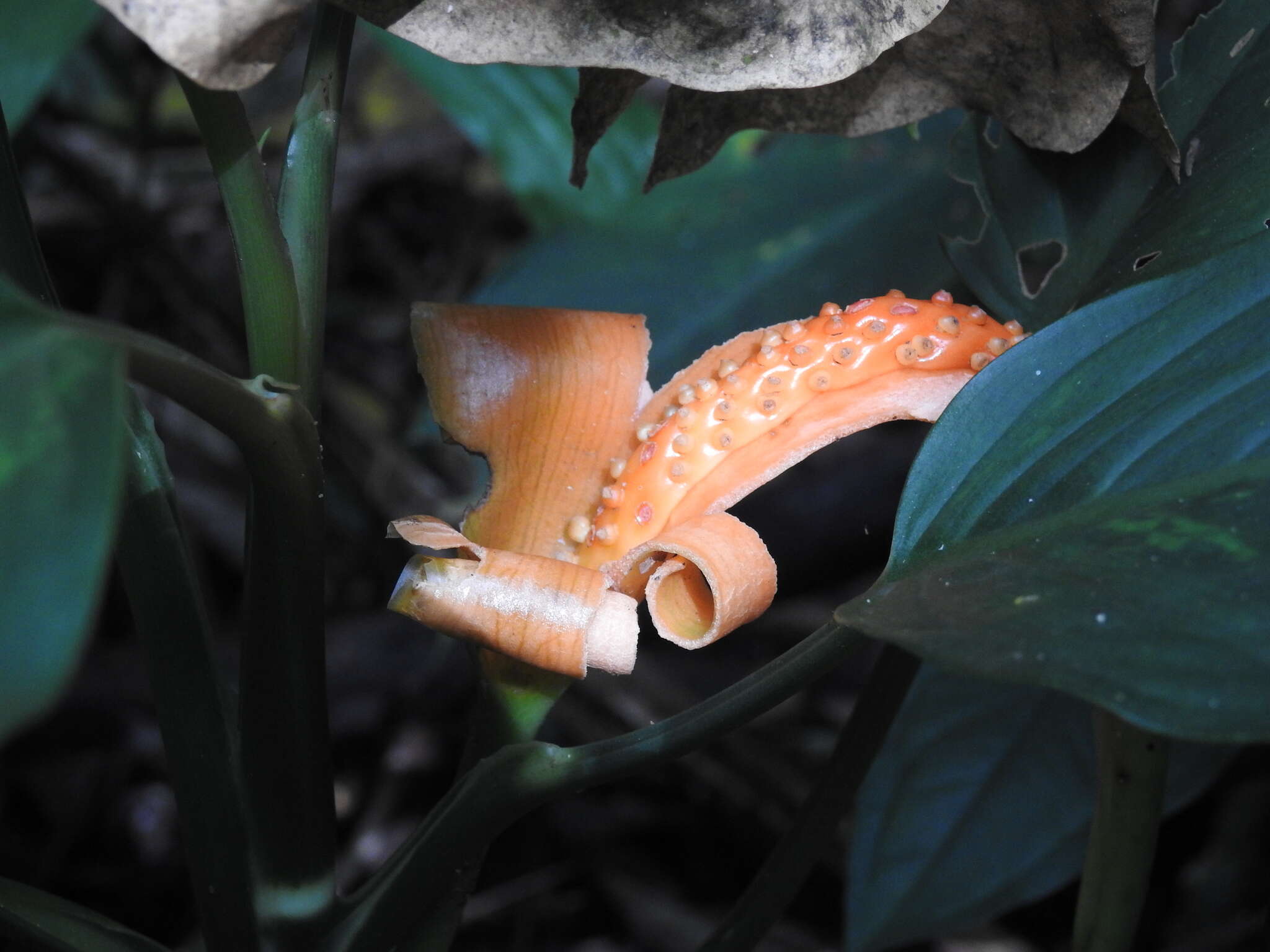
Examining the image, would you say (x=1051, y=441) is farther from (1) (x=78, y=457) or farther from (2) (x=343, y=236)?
(2) (x=343, y=236)

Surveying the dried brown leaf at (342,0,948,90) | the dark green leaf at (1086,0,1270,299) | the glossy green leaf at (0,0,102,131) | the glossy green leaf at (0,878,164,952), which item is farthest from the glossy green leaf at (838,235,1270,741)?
the glossy green leaf at (0,0,102,131)

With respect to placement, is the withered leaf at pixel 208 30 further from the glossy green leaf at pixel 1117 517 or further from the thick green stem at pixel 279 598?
the glossy green leaf at pixel 1117 517

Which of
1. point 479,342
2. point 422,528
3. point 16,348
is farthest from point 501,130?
point 16,348

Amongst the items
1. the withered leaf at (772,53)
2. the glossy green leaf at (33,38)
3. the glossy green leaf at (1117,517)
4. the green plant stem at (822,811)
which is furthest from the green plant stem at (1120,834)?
the glossy green leaf at (33,38)

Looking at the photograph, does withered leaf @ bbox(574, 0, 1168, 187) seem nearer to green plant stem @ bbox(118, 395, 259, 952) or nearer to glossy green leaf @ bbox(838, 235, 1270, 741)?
glossy green leaf @ bbox(838, 235, 1270, 741)

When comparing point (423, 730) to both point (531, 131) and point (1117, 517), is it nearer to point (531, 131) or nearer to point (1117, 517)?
point (531, 131)
